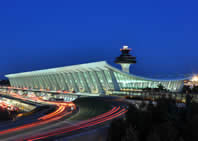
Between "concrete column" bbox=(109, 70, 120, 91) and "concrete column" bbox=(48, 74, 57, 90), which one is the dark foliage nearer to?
"concrete column" bbox=(109, 70, 120, 91)

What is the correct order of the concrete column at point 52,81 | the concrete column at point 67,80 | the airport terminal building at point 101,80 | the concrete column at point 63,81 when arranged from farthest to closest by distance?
1. the concrete column at point 52,81
2. the concrete column at point 63,81
3. the concrete column at point 67,80
4. the airport terminal building at point 101,80

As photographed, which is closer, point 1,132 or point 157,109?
point 1,132

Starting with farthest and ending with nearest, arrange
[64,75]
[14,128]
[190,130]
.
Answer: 1. [64,75]
2. [14,128]
3. [190,130]

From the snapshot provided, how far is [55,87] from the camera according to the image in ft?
223

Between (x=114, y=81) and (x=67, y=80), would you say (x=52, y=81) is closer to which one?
(x=67, y=80)

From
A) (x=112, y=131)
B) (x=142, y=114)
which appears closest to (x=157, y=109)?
(x=142, y=114)

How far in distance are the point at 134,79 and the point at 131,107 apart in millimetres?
30532

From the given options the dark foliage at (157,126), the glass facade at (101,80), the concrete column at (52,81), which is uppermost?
the dark foliage at (157,126)

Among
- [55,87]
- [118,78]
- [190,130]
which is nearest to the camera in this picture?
[190,130]

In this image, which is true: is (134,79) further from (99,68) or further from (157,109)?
→ (157,109)

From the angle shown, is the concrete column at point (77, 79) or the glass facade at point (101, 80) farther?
the concrete column at point (77, 79)

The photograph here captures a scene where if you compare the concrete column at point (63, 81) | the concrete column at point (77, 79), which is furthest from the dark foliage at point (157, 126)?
the concrete column at point (63, 81)

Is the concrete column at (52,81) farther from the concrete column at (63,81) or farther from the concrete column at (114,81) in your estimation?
the concrete column at (114,81)

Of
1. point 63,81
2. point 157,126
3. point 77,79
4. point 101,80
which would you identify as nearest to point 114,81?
point 101,80
